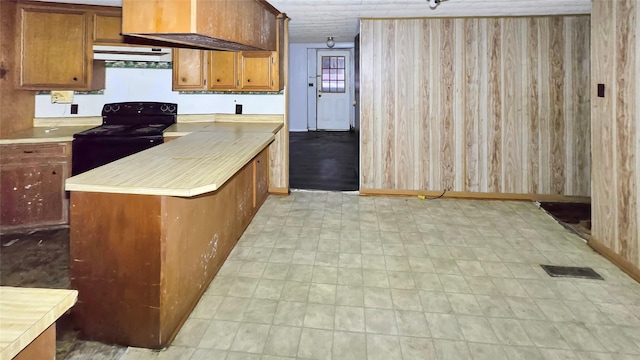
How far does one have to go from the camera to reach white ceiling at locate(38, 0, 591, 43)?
3648 mm

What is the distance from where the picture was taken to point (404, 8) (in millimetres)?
3875

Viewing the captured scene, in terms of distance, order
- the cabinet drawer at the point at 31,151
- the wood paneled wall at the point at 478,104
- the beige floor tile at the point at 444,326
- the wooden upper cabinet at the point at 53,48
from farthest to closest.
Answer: the wood paneled wall at the point at 478,104
the wooden upper cabinet at the point at 53,48
the cabinet drawer at the point at 31,151
the beige floor tile at the point at 444,326

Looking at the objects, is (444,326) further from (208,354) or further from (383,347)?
(208,354)

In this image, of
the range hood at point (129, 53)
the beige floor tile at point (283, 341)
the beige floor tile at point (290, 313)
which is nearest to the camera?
the beige floor tile at point (283, 341)

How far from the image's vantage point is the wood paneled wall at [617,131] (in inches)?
97.7

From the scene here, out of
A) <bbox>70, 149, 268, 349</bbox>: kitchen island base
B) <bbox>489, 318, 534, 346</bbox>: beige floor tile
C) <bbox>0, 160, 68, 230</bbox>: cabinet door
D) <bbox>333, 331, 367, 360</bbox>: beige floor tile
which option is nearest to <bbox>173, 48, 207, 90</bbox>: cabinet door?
<bbox>0, 160, 68, 230</bbox>: cabinet door

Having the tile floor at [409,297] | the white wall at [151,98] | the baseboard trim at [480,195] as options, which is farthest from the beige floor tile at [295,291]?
the white wall at [151,98]

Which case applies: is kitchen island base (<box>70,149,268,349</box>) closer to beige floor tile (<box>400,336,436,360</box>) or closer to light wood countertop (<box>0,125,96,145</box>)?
beige floor tile (<box>400,336,436,360</box>)

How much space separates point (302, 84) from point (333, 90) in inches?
31.3

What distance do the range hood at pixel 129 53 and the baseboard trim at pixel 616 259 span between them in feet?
13.5

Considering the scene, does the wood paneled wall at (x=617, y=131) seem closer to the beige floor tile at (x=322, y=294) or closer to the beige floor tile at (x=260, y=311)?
the beige floor tile at (x=322, y=294)

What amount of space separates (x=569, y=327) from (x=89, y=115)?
4511mm

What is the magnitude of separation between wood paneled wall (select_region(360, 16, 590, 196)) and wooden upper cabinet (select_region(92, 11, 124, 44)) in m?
2.55

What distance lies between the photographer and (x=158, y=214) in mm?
1717
